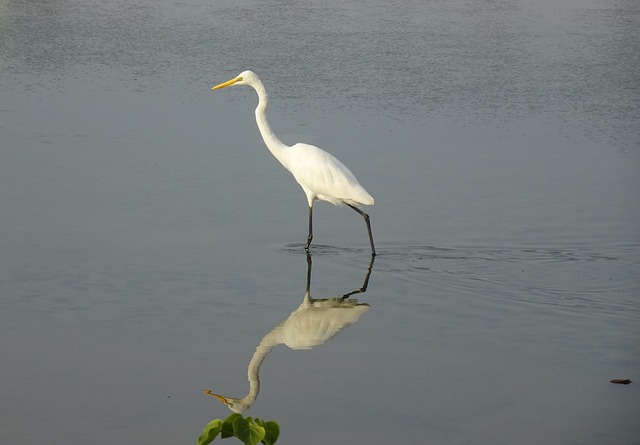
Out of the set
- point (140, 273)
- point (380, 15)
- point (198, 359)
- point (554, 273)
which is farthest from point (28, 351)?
point (380, 15)

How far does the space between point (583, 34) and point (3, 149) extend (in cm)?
743

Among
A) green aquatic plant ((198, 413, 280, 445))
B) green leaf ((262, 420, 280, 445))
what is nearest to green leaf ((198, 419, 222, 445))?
green aquatic plant ((198, 413, 280, 445))

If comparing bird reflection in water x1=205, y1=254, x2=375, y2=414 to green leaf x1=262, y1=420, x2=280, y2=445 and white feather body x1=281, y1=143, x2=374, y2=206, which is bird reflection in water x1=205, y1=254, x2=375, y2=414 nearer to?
white feather body x1=281, y1=143, x2=374, y2=206

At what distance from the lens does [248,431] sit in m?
3.27

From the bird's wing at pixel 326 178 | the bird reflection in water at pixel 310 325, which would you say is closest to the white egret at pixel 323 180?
the bird's wing at pixel 326 178

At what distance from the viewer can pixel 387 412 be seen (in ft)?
16.1

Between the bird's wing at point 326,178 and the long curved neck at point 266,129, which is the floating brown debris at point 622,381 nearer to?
the bird's wing at point 326,178

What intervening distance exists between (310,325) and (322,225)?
77.1 inches

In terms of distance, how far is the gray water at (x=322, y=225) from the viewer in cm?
505

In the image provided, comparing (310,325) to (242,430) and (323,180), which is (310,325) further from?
(242,430)

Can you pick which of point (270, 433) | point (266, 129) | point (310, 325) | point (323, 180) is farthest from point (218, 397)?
point (266, 129)

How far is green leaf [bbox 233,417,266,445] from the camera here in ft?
10.6

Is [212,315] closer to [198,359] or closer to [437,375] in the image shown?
[198,359]

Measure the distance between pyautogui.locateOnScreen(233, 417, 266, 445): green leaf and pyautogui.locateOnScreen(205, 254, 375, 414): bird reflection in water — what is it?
179cm
